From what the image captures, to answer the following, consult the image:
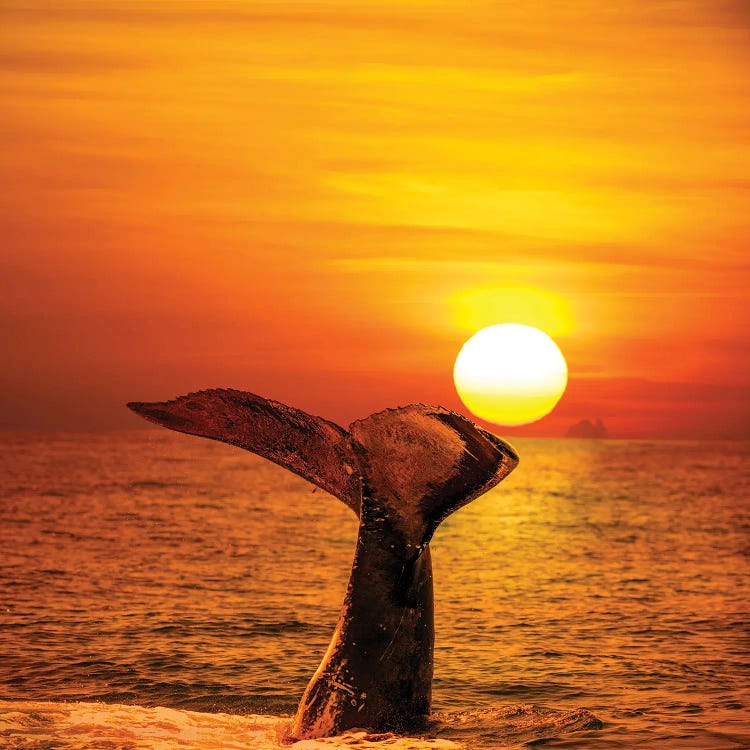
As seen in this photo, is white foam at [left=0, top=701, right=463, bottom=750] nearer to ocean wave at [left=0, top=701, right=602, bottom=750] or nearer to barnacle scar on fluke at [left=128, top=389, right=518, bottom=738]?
ocean wave at [left=0, top=701, right=602, bottom=750]

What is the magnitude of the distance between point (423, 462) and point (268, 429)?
45.9 inches

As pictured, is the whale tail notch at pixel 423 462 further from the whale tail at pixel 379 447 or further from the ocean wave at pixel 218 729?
the ocean wave at pixel 218 729

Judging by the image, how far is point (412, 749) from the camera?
26.9ft

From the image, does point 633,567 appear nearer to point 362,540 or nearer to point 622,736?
point 622,736

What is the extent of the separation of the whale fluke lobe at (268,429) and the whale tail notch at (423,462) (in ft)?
0.72

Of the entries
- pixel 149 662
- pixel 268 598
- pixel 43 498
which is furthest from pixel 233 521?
pixel 149 662

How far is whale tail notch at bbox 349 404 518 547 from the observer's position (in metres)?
7.52

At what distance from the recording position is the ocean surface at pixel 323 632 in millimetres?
9897

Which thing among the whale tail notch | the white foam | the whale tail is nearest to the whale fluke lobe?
the whale tail

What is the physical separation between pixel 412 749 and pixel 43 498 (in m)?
43.8

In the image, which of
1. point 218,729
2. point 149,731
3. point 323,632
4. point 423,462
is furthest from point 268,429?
point 323,632

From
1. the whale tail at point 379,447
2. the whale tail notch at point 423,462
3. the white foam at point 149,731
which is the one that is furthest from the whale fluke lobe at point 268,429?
the white foam at point 149,731

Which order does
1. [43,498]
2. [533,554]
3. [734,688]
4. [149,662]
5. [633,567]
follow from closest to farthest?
[734,688] → [149,662] → [633,567] → [533,554] → [43,498]

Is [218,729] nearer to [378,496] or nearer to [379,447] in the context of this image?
[378,496]
